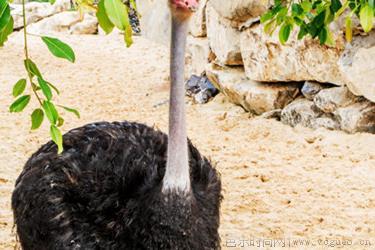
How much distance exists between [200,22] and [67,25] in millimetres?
5789

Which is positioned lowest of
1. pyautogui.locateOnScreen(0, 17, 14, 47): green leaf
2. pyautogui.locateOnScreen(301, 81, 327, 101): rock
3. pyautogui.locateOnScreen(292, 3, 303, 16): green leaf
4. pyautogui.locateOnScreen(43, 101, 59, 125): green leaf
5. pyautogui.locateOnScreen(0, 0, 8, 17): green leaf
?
pyautogui.locateOnScreen(301, 81, 327, 101): rock

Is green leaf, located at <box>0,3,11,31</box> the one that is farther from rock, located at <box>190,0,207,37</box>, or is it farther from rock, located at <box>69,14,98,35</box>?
rock, located at <box>69,14,98,35</box>

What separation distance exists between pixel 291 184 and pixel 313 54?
1362 mm

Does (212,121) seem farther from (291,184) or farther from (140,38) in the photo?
(140,38)

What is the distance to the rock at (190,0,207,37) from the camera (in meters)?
7.80

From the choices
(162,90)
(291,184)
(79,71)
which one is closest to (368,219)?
(291,184)

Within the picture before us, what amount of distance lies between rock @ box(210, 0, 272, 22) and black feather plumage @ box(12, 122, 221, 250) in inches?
138

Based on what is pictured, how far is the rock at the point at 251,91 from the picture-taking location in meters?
6.18

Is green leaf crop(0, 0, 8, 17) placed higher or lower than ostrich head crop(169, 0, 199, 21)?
higher

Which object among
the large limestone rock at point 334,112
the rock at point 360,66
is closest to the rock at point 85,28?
the large limestone rock at point 334,112

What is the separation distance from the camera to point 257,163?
520 cm

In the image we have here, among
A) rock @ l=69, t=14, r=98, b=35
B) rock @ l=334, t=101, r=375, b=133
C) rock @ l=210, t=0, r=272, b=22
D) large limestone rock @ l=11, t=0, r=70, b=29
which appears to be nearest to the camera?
rock @ l=334, t=101, r=375, b=133

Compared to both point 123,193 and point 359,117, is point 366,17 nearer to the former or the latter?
point 123,193

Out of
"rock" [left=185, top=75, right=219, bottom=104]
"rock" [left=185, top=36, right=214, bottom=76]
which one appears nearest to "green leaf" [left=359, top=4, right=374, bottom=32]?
"rock" [left=185, top=75, right=219, bottom=104]
